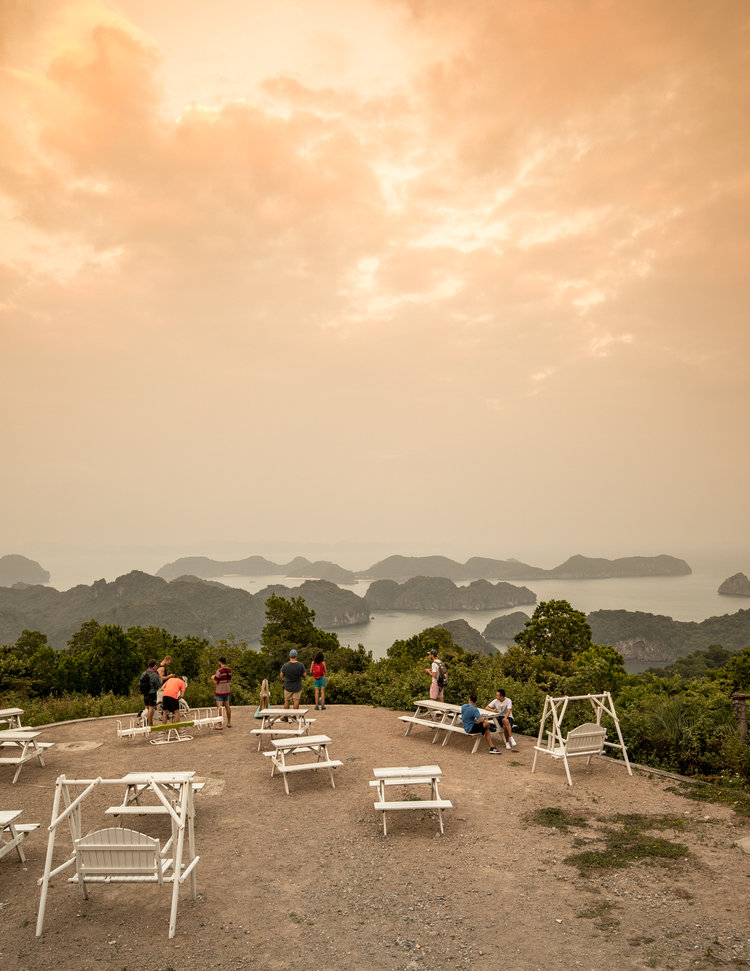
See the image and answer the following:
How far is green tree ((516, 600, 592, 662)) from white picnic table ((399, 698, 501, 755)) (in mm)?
44992

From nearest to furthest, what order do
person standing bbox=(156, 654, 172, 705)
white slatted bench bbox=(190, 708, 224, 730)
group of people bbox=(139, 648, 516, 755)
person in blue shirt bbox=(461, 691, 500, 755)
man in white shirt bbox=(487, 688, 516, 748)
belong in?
person in blue shirt bbox=(461, 691, 500, 755)
group of people bbox=(139, 648, 516, 755)
man in white shirt bbox=(487, 688, 516, 748)
white slatted bench bbox=(190, 708, 224, 730)
person standing bbox=(156, 654, 172, 705)

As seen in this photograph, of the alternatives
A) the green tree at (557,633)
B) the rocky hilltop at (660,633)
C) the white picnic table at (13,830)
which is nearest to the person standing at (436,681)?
the white picnic table at (13,830)

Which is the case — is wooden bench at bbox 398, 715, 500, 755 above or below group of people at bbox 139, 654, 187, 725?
below

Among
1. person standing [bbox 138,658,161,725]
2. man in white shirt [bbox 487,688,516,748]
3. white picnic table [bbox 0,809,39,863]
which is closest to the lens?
white picnic table [bbox 0,809,39,863]

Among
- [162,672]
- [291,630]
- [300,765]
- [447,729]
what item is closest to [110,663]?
[162,672]

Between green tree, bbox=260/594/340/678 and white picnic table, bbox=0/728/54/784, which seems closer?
white picnic table, bbox=0/728/54/784

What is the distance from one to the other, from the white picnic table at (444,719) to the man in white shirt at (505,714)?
100 millimetres

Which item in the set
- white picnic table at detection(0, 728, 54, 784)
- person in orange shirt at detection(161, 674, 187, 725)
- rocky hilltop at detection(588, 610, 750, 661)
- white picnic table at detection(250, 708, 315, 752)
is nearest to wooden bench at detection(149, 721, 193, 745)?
person in orange shirt at detection(161, 674, 187, 725)

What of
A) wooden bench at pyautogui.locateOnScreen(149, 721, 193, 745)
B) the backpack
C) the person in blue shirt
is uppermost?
the backpack

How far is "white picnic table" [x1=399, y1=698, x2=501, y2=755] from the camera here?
12.2 metres

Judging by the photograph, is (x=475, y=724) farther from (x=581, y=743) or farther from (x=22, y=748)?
(x=22, y=748)

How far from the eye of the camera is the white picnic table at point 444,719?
12234 mm

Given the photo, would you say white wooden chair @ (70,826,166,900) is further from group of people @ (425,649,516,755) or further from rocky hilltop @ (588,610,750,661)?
rocky hilltop @ (588,610,750,661)

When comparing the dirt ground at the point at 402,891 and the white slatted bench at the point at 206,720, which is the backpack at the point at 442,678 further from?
the white slatted bench at the point at 206,720
